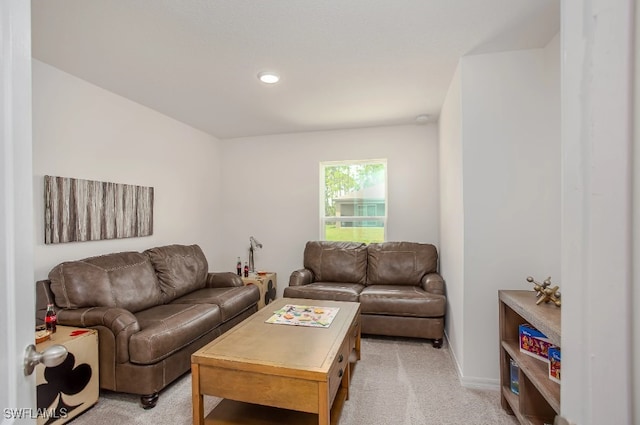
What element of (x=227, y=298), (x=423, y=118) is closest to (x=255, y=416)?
(x=227, y=298)

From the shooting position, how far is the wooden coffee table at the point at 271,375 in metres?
1.46

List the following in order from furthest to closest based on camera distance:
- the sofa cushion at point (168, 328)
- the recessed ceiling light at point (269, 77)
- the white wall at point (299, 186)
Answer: the white wall at point (299, 186) < the recessed ceiling light at point (269, 77) < the sofa cushion at point (168, 328)

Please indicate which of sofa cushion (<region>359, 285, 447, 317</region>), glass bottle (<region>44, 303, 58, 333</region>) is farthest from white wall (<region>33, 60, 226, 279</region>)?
sofa cushion (<region>359, 285, 447, 317</region>)

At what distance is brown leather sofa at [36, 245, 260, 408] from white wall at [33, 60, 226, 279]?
0.30m

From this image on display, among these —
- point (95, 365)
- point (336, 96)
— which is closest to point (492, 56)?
point (336, 96)

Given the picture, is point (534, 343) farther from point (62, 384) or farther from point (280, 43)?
point (62, 384)

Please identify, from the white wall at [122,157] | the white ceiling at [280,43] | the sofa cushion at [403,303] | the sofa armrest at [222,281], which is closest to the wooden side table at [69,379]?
the white wall at [122,157]

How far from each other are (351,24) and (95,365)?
269 cm

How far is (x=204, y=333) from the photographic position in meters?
2.48

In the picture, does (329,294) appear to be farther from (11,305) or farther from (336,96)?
(11,305)

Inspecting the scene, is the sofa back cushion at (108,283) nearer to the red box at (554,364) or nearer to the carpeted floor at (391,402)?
the carpeted floor at (391,402)

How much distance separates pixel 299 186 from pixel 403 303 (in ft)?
7.03

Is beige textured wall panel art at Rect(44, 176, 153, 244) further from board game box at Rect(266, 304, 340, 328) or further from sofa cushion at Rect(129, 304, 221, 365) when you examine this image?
board game box at Rect(266, 304, 340, 328)

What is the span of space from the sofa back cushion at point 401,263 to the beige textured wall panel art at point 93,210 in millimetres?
2558
